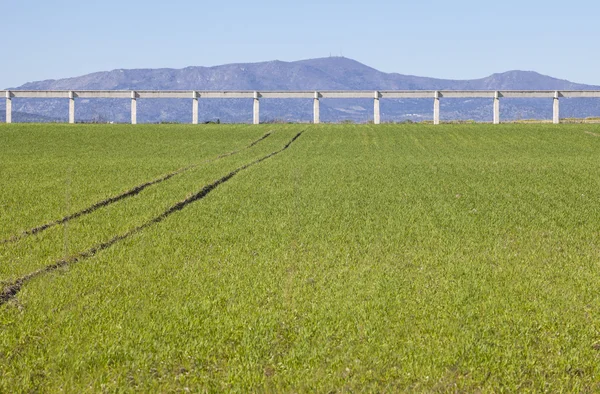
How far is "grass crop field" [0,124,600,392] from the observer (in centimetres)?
909

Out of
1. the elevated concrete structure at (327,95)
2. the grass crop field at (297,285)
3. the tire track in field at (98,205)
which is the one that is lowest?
the grass crop field at (297,285)

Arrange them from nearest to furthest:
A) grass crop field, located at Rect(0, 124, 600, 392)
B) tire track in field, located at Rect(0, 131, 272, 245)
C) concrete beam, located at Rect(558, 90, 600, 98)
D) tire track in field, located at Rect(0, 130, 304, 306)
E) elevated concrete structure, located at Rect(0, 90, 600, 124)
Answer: grass crop field, located at Rect(0, 124, 600, 392)
tire track in field, located at Rect(0, 130, 304, 306)
tire track in field, located at Rect(0, 131, 272, 245)
elevated concrete structure, located at Rect(0, 90, 600, 124)
concrete beam, located at Rect(558, 90, 600, 98)

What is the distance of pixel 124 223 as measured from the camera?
→ 781 inches

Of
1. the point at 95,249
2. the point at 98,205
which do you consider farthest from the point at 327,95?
the point at 95,249

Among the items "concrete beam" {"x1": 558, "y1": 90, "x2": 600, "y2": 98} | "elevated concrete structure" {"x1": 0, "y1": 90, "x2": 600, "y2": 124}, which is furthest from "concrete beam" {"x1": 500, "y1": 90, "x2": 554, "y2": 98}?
"concrete beam" {"x1": 558, "y1": 90, "x2": 600, "y2": 98}

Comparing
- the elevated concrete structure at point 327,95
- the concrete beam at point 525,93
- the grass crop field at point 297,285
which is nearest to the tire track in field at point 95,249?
the grass crop field at point 297,285

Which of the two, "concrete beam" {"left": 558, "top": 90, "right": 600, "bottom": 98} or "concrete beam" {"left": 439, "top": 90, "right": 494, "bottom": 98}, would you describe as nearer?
"concrete beam" {"left": 439, "top": 90, "right": 494, "bottom": 98}

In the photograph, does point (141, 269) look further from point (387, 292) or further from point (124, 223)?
point (124, 223)

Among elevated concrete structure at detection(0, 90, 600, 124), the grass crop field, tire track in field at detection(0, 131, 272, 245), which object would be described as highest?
elevated concrete structure at detection(0, 90, 600, 124)

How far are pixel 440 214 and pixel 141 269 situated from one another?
10.5 meters

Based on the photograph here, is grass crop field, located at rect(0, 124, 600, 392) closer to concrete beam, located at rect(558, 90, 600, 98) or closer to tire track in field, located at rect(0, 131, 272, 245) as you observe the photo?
tire track in field, located at rect(0, 131, 272, 245)

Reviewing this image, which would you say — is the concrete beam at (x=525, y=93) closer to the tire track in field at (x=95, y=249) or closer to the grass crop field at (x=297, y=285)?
the grass crop field at (x=297, y=285)

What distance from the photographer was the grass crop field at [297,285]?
Result: 9.09 metres

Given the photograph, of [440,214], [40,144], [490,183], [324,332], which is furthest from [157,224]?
[40,144]
